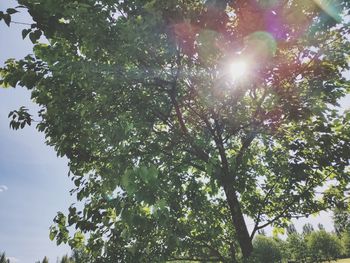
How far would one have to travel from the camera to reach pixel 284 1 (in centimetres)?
646

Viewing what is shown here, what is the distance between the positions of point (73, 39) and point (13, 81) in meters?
1.63

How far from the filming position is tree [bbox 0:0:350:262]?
233 inches

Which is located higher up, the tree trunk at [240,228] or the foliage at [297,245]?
the foliage at [297,245]

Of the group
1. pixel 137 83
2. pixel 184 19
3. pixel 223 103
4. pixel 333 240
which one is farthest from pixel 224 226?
pixel 333 240

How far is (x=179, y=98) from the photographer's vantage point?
27.1 feet

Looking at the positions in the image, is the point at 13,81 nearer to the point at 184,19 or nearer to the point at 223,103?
the point at 184,19

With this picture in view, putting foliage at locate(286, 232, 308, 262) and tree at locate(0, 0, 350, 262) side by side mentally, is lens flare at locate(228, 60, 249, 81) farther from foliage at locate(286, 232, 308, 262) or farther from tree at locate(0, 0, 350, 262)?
foliage at locate(286, 232, 308, 262)

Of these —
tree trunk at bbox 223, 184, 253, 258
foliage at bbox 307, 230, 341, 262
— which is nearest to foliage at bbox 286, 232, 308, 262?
tree trunk at bbox 223, 184, 253, 258

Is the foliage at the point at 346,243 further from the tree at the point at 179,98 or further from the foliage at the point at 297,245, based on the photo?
the tree at the point at 179,98

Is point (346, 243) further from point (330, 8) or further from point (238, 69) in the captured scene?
point (330, 8)

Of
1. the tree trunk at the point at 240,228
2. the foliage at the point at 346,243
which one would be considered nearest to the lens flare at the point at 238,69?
the tree trunk at the point at 240,228

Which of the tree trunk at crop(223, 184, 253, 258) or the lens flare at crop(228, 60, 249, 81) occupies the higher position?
the lens flare at crop(228, 60, 249, 81)

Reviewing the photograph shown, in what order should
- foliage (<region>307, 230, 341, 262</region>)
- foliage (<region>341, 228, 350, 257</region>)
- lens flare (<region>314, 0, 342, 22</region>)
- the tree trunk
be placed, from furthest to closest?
1. foliage (<region>341, 228, 350, 257</region>)
2. foliage (<region>307, 230, 341, 262</region>)
3. the tree trunk
4. lens flare (<region>314, 0, 342, 22</region>)

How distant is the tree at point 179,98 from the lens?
5918 mm
